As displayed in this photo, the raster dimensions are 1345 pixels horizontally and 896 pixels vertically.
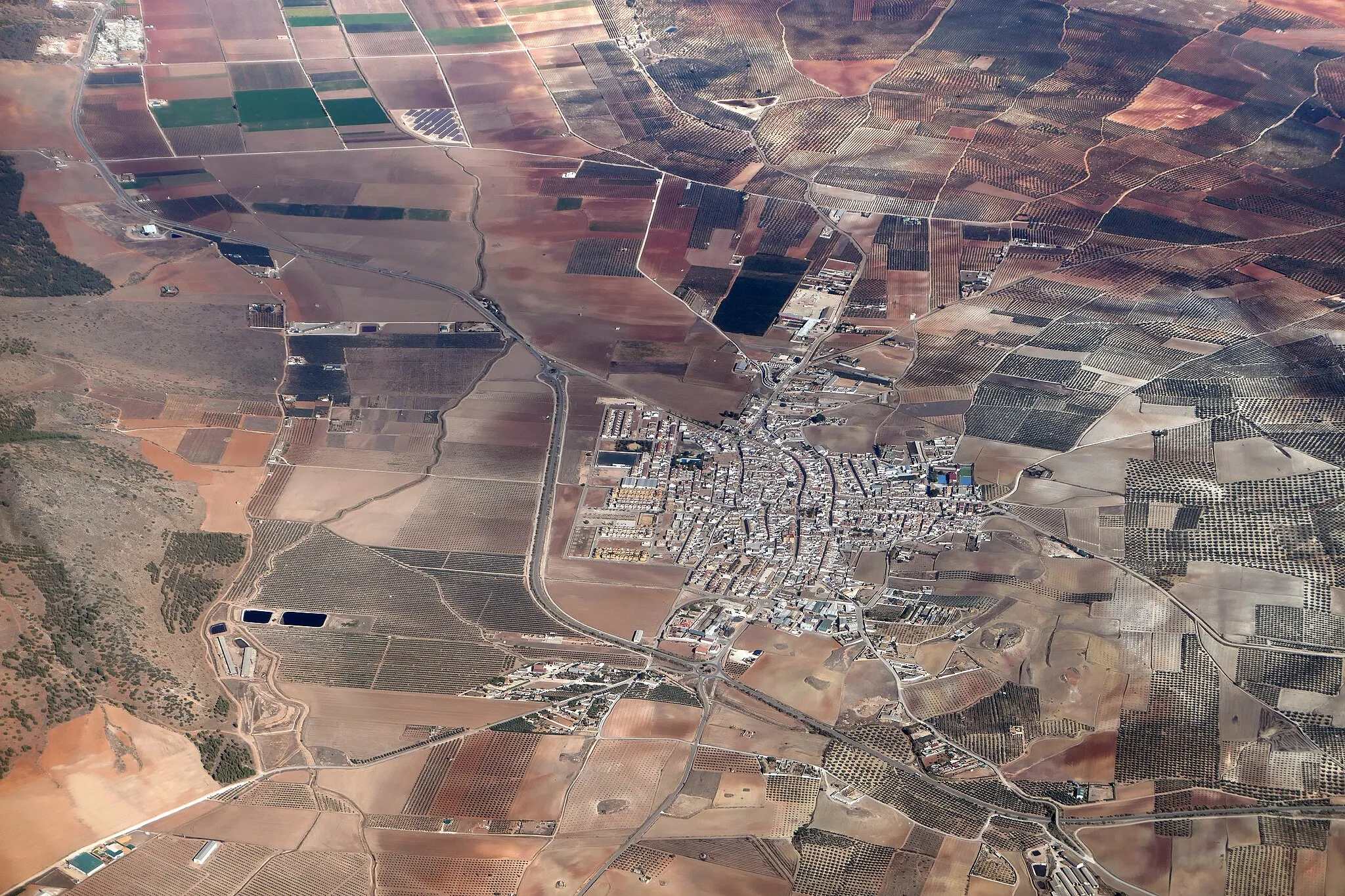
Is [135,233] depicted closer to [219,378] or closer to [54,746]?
[219,378]

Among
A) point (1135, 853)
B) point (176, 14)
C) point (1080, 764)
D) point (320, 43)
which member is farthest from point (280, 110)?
point (1135, 853)

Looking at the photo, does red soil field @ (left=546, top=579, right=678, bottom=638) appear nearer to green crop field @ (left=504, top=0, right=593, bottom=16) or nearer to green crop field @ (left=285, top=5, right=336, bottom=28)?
green crop field @ (left=504, top=0, right=593, bottom=16)

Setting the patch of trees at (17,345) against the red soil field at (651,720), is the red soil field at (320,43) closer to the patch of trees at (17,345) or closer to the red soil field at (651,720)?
the patch of trees at (17,345)

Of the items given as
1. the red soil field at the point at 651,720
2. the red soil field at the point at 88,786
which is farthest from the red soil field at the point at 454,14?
the red soil field at the point at 88,786

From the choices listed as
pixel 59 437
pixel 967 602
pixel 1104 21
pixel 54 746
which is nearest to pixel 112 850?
pixel 54 746

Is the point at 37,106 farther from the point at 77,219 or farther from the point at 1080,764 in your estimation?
the point at 1080,764
